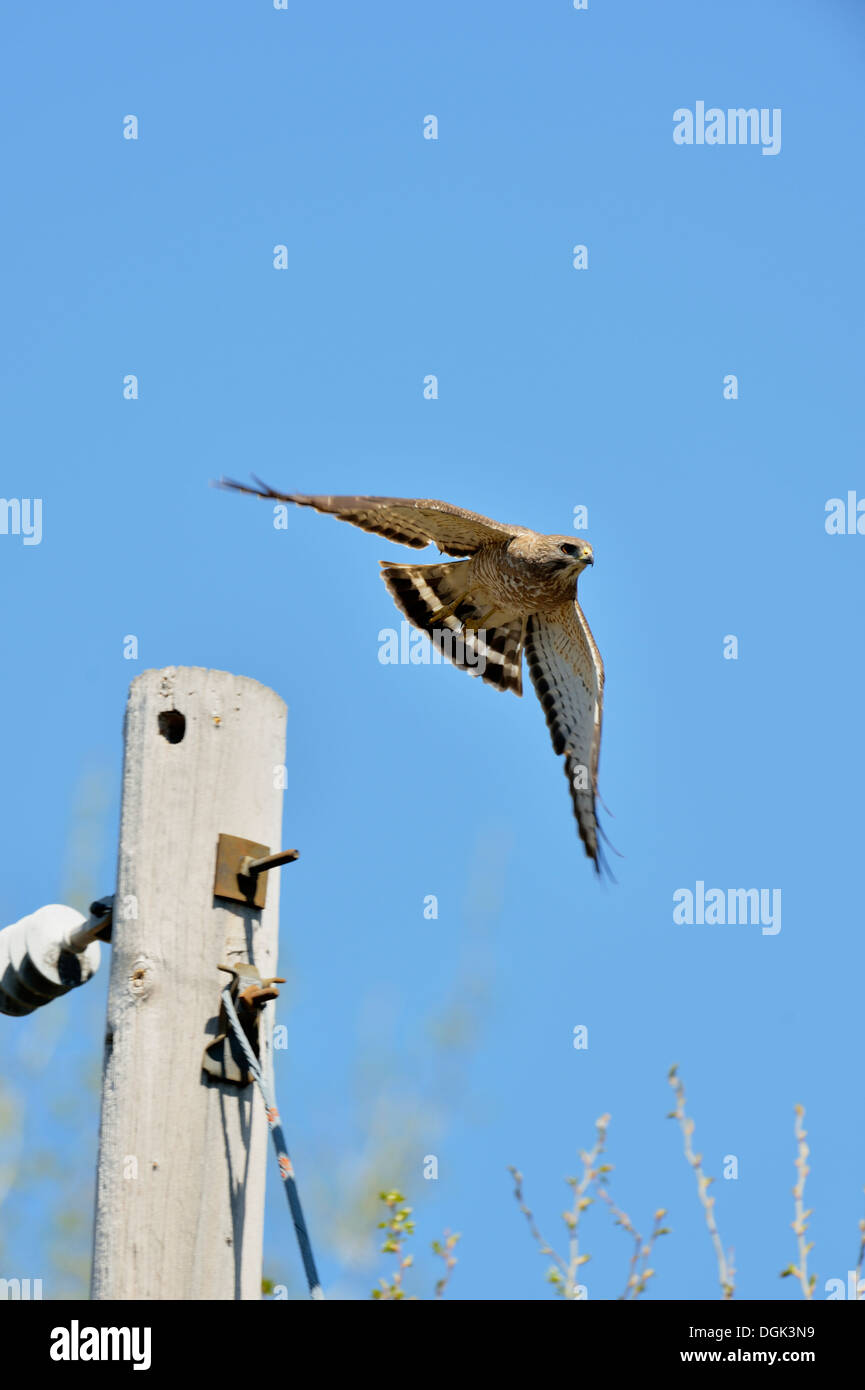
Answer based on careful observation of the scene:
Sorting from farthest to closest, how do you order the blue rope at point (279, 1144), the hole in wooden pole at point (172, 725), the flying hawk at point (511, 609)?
the flying hawk at point (511, 609)
the hole in wooden pole at point (172, 725)
the blue rope at point (279, 1144)

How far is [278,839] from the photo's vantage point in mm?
3973

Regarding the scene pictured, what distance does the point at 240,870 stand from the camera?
3.82m

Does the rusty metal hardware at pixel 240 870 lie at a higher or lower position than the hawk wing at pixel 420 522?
lower

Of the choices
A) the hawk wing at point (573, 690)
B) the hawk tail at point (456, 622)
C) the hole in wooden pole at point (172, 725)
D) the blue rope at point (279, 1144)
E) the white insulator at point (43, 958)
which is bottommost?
the blue rope at point (279, 1144)

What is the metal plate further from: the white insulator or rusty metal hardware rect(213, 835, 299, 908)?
the white insulator

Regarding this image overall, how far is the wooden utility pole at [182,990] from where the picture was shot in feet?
11.7

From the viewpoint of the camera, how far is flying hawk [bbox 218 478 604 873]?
808 centimetres

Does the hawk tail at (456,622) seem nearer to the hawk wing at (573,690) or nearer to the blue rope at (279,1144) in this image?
the hawk wing at (573,690)

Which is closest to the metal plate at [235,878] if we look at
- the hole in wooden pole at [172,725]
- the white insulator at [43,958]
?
the hole in wooden pole at [172,725]

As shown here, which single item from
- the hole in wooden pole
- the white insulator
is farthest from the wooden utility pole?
the white insulator

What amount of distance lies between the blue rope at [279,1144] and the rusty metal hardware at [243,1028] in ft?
0.07

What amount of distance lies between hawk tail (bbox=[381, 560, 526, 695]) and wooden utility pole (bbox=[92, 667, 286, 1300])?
5.00 m

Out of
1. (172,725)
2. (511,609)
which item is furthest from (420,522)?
(172,725)
